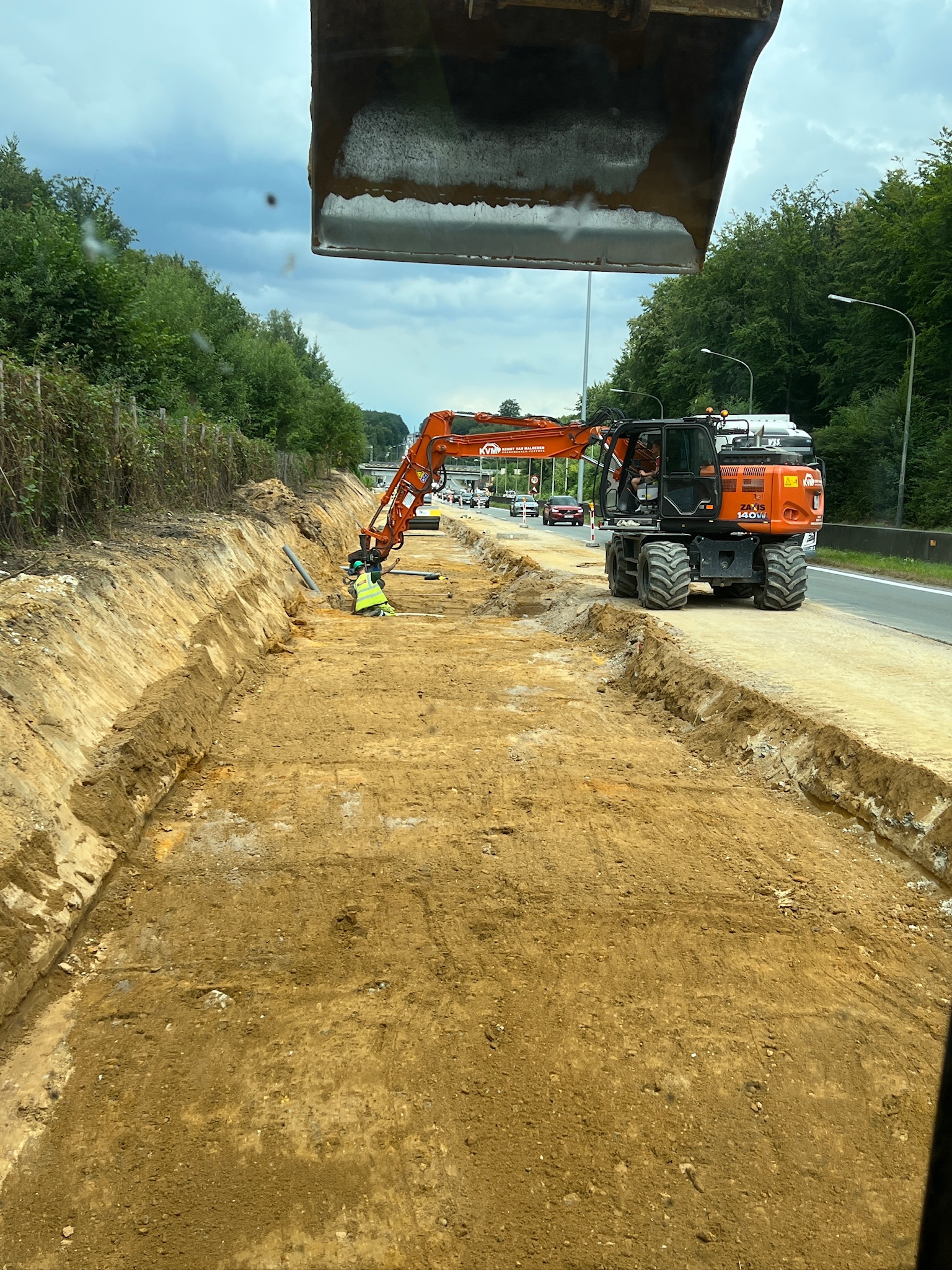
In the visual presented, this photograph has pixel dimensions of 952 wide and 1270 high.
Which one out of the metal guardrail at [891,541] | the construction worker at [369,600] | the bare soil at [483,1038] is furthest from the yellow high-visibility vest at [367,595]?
the metal guardrail at [891,541]

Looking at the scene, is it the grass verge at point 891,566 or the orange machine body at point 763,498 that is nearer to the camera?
the orange machine body at point 763,498

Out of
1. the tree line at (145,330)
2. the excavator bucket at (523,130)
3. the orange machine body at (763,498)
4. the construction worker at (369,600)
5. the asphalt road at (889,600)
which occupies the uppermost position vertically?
the tree line at (145,330)

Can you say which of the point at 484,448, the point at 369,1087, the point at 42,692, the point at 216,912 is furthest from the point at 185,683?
the point at 484,448

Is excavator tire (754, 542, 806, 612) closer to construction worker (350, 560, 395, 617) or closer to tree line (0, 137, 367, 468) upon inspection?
construction worker (350, 560, 395, 617)

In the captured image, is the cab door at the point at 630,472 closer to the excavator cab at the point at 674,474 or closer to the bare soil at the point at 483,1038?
the excavator cab at the point at 674,474

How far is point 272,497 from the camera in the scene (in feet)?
79.4

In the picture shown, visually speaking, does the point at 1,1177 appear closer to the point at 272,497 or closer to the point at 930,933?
the point at 930,933

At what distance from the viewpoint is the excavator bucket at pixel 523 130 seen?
342 cm

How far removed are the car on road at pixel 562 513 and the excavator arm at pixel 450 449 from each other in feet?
100

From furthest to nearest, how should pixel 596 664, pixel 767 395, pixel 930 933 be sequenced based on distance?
1. pixel 767 395
2. pixel 596 664
3. pixel 930 933

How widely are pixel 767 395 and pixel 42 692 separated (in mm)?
46481

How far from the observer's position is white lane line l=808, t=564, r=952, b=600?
18.7 meters

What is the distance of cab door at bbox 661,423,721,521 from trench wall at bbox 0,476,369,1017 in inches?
238

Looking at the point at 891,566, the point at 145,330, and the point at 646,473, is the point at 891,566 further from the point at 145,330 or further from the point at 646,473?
the point at 145,330
